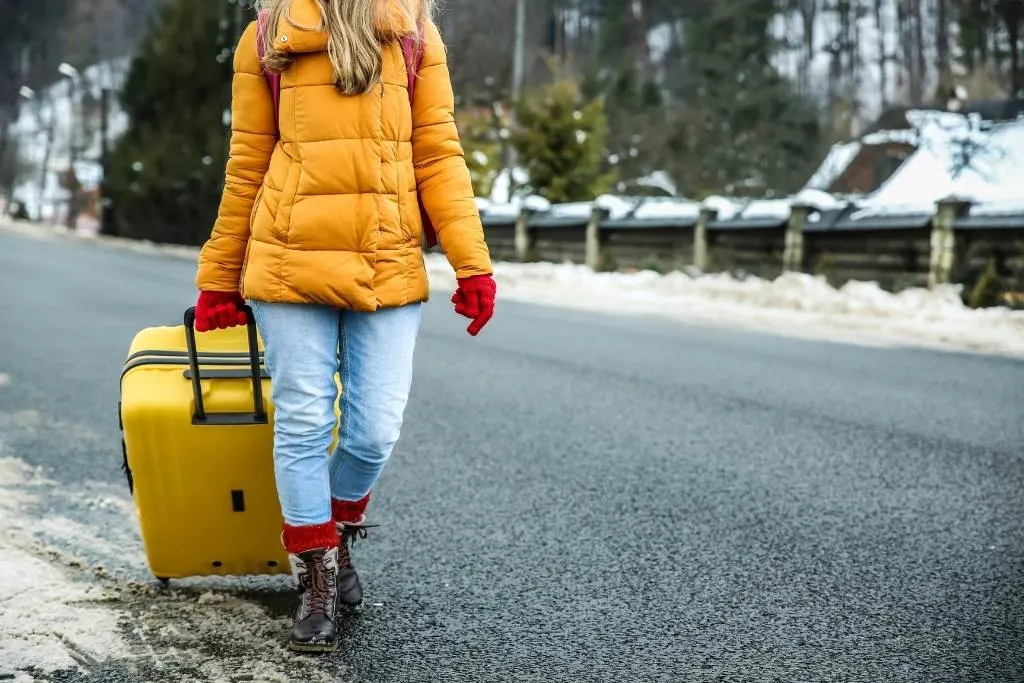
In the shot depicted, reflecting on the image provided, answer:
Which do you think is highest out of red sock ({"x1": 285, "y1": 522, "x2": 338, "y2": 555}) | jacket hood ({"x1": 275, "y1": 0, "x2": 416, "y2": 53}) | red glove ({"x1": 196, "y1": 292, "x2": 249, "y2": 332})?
jacket hood ({"x1": 275, "y1": 0, "x2": 416, "y2": 53})

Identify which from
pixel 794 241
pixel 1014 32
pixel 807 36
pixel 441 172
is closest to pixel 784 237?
pixel 794 241

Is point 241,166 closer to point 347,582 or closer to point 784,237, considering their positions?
point 347,582

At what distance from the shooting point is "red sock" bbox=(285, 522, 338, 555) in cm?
313

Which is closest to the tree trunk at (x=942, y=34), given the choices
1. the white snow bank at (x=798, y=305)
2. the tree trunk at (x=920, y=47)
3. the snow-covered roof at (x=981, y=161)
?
the tree trunk at (x=920, y=47)

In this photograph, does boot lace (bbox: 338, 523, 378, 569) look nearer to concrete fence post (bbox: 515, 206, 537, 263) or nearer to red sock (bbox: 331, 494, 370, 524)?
red sock (bbox: 331, 494, 370, 524)

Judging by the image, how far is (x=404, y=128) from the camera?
9.82 ft

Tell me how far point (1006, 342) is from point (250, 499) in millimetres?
9924

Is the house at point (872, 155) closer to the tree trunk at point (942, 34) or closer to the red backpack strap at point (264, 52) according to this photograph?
the tree trunk at point (942, 34)

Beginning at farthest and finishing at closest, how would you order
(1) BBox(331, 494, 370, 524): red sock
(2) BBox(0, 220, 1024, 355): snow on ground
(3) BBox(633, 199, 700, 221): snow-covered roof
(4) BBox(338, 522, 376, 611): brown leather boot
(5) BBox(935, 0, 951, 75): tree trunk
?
(5) BBox(935, 0, 951, 75): tree trunk → (3) BBox(633, 199, 700, 221): snow-covered roof → (2) BBox(0, 220, 1024, 355): snow on ground → (4) BBox(338, 522, 376, 611): brown leather boot → (1) BBox(331, 494, 370, 524): red sock

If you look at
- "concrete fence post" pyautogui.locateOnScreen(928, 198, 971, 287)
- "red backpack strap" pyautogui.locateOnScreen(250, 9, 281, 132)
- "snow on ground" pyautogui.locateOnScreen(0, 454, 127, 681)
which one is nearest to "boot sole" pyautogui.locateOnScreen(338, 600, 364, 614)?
"snow on ground" pyautogui.locateOnScreen(0, 454, 127, 681)

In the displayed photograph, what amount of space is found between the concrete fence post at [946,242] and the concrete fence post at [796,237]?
105 inches

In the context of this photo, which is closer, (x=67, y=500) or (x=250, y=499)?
(x=250, y=499)

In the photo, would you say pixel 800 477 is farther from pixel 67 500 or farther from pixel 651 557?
pixel 67 500

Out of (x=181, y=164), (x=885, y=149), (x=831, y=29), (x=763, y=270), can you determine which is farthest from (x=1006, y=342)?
(x=831, y=29)
